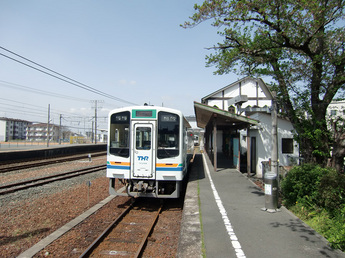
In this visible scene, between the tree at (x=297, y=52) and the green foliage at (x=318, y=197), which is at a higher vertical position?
the tree at (x=297, y=52)

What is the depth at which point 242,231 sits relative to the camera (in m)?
4.90

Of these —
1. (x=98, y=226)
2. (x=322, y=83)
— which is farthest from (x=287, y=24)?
(x=98, y=226)

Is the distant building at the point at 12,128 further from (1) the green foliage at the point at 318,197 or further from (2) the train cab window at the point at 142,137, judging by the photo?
(1) the green foliage at the point at 318,197

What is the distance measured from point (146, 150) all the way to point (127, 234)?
8.05 ft

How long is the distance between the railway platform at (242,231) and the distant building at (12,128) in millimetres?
79488

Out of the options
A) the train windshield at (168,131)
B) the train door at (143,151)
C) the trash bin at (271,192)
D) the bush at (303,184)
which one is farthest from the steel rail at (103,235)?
the bush at (303,184)

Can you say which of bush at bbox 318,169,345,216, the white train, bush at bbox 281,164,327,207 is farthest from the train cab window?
bush at bbox 318,169,345,216

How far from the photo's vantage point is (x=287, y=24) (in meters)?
7.51

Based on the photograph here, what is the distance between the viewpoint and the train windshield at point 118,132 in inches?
298

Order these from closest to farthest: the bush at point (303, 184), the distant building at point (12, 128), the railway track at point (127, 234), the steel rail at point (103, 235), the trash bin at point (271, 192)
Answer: the steel rail at point (103, 235), the railway track at point (127, 234), the trash bin at point (271, 192), the bush at point (303, 184), the distant building at point (12, 128)

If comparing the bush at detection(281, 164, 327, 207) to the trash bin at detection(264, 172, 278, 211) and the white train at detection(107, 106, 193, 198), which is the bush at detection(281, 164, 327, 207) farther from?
the white train at detection(107, 106, 193, 198)

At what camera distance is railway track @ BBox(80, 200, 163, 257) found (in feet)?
15.8

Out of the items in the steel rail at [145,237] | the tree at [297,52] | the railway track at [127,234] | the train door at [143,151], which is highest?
the tree at [297,52]

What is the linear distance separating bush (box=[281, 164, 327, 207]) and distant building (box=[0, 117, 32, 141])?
264ft
